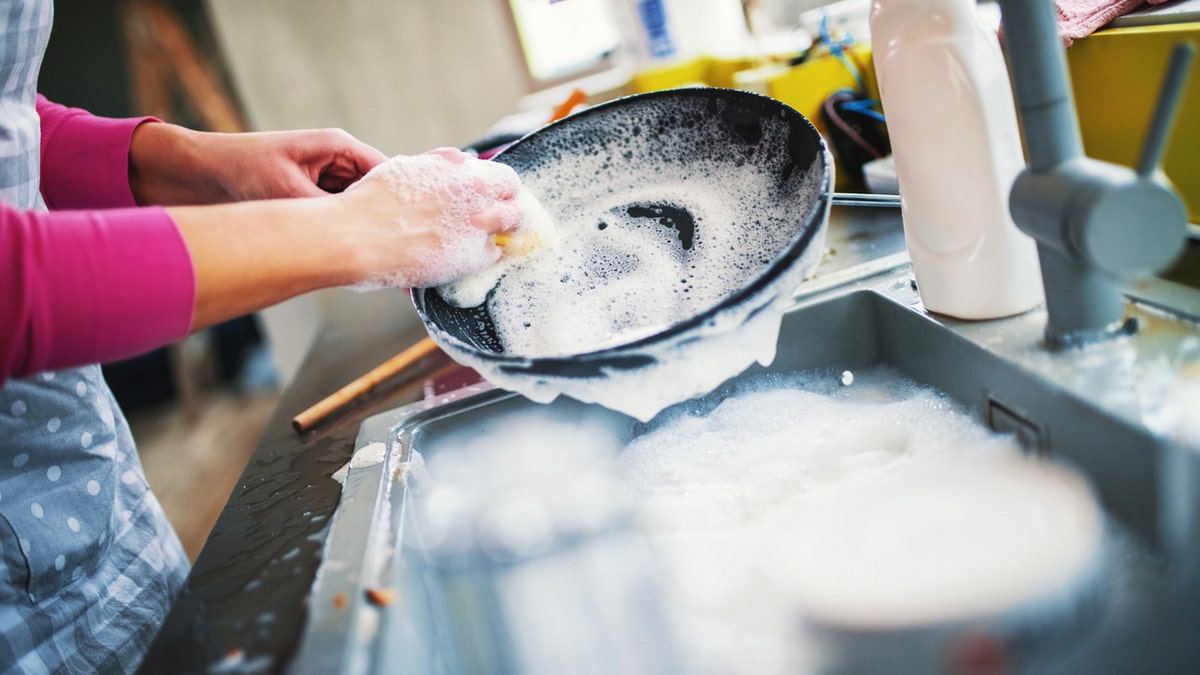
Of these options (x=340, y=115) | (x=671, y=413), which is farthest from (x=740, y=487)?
(x=340, y=115)

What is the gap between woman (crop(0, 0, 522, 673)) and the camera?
52 cm

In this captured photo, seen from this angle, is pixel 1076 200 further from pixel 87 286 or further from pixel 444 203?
pixel 87 286

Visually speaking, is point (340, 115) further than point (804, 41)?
Yes

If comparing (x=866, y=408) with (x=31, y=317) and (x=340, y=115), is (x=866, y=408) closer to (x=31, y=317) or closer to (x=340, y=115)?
(x=31, y=317)

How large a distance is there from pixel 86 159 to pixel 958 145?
3.11 ft

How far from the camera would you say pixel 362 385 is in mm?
1084

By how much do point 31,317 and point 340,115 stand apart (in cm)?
319

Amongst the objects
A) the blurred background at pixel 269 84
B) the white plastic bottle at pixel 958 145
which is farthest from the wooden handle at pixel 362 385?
the blurred background at pixel 269 84

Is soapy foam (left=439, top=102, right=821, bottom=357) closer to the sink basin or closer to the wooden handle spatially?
the sink basin

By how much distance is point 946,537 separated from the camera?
0.62 metres

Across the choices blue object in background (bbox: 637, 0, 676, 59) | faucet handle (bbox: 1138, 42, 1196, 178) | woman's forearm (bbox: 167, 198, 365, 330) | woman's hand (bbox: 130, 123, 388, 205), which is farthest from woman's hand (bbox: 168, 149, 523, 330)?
blue object in background (bbox: 637, 0, 676, 59)

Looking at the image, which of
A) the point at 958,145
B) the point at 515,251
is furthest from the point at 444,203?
the point at 958,145

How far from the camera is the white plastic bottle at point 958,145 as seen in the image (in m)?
0.68

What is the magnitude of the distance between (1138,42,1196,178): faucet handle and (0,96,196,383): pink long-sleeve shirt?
1.98 feet
